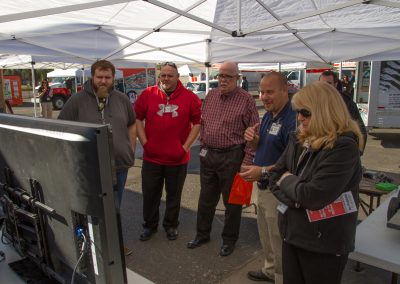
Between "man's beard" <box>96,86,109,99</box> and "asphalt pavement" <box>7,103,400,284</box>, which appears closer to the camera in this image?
"man's beard" <box>96,86,109,99</box>

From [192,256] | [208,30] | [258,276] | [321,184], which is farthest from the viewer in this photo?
[208,30]

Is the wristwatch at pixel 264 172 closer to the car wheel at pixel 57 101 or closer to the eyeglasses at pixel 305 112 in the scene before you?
the eyeglasses at pixel 305 112

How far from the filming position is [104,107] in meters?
2.87

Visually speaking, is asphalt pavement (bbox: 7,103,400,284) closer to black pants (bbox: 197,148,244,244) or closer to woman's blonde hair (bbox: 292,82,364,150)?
black pants (bbox: 197,148,244,244)

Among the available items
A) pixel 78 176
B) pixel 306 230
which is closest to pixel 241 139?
pixel 306 230

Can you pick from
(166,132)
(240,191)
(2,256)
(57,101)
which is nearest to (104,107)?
(166,132)

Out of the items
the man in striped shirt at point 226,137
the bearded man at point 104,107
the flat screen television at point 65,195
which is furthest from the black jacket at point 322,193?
the bearded man at point 104,107

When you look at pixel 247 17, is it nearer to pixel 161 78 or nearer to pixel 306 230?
pixel 161 78

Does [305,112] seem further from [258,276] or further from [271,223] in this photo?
[258,276]

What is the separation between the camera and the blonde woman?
1593mm

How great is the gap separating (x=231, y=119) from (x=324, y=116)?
5.37 feet

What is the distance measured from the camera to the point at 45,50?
19.6 ft

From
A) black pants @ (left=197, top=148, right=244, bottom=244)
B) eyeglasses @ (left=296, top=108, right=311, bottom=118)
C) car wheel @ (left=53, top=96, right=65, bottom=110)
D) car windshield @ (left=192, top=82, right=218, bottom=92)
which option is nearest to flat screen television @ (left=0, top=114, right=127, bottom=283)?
eyeglasses @ (left=296, top=108, right=311, bottom=118)

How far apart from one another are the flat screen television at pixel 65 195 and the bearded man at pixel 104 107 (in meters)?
1.71
